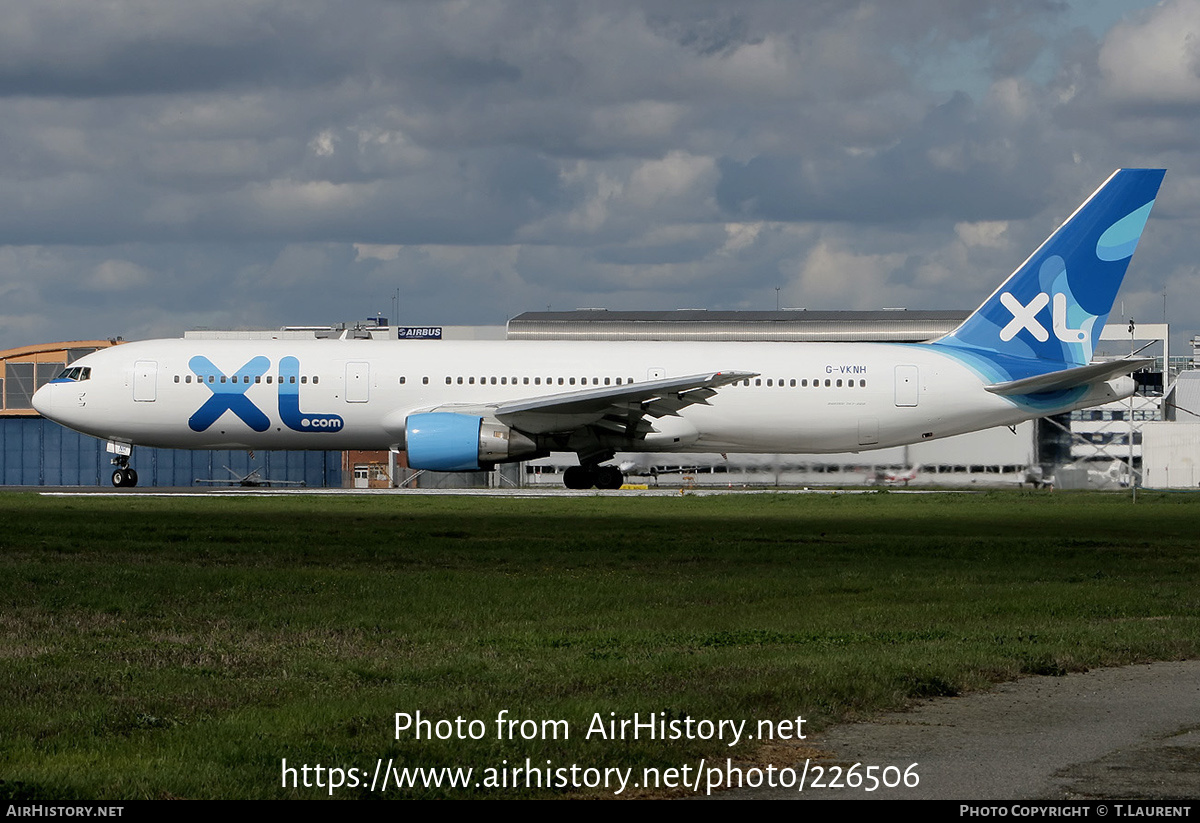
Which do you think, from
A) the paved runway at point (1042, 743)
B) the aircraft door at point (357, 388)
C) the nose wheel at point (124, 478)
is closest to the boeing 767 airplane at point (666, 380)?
the aircraft door at point (357, 388)

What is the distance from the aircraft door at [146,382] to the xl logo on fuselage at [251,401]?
1.08 metres

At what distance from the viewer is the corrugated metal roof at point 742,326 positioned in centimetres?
6819

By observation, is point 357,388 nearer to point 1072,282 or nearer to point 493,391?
point 493,391

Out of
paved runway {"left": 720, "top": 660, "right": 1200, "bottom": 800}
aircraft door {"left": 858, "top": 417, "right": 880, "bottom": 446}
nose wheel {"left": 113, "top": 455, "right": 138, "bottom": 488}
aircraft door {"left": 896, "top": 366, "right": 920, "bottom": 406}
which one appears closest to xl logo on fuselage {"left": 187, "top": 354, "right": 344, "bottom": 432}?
nose wheel {"left": 113, "top": 455, "right": 138, "bottom": 488}

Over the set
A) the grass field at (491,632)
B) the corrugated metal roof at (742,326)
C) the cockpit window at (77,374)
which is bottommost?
the grass field at (491,632)

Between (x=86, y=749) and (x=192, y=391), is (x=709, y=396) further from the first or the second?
(x=86, y=749)

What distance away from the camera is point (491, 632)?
11.9 m

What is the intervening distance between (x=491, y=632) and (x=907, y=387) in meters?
25.5

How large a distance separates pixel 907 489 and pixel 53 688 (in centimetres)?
3276

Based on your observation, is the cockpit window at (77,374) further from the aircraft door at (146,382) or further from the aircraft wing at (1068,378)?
the aircraft wing at (1068,378)

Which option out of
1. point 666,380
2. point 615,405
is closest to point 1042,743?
point 615,405

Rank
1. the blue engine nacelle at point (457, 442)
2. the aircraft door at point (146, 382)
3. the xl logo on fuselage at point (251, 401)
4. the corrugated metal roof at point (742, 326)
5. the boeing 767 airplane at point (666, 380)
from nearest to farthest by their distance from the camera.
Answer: the blue engine nacelle at point (457, 442) < the xl logo on fuselage at point (251, 401) < the boeing 767 airplane at point (666, 380) < the aircraft door at point (146, 382) < the corrugated metal roof at point (742, 326)

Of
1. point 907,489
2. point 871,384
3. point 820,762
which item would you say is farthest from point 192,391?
point 820,762

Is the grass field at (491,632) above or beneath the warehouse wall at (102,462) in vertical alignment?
beneath
